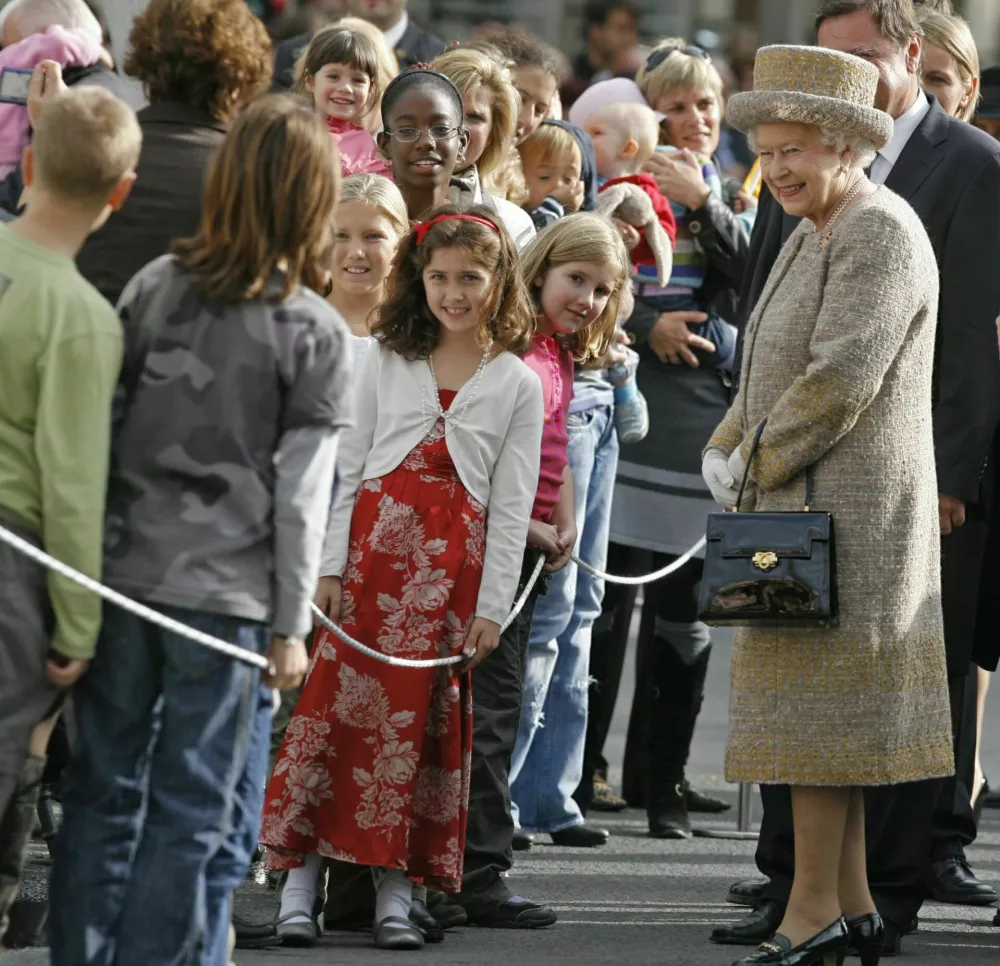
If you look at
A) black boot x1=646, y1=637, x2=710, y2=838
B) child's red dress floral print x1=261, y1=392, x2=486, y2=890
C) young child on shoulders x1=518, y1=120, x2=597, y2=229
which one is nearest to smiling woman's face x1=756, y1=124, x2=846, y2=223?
child's red dress floral print x1=261, y1=392, x2=486, y2=890

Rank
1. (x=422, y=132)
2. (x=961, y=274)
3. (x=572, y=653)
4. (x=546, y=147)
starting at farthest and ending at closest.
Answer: (x=546, y=147) < (x=572, y=653) < (x=422, y=132) < (x=961, y=274)

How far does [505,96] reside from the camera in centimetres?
664

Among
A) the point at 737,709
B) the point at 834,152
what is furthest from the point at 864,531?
the point at 834,152

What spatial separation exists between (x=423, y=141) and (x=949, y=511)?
5.70ft

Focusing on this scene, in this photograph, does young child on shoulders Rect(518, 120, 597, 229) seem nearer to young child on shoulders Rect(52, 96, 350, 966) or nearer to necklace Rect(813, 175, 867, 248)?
necklace Rect(813, 175, 867, 248)

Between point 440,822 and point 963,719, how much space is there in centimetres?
180

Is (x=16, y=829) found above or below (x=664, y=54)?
below

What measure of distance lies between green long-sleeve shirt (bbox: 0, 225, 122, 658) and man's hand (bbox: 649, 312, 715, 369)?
3364 millimetres

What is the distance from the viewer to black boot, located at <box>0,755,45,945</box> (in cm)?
437

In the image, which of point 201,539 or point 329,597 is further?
point 329,597

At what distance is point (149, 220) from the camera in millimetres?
5008

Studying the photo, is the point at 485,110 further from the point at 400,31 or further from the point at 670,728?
the point at 400,31

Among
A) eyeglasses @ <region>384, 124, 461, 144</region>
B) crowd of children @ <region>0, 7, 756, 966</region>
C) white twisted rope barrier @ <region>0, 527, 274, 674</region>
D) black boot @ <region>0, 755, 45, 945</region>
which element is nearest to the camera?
white twisted rope barrier @ <region>0, 527, 274, 674</region>

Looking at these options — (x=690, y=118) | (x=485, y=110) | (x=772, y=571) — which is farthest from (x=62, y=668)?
(x=690, y=118)
